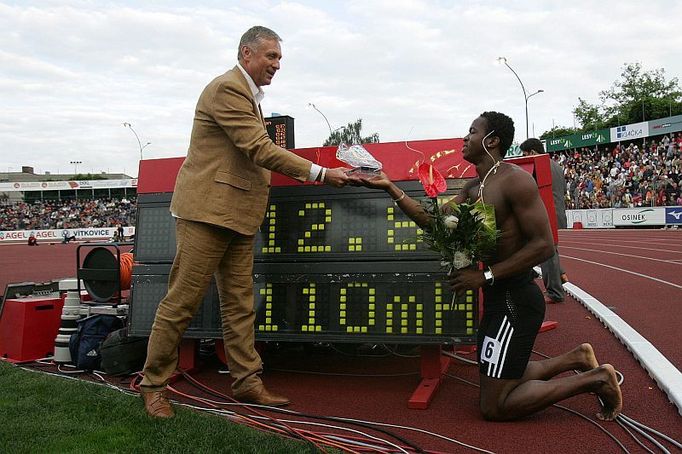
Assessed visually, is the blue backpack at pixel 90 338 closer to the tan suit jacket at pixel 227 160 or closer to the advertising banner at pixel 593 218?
the tan suit jacket at pixel 227 160

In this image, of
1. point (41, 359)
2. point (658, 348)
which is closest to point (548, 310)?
point (658, 348)

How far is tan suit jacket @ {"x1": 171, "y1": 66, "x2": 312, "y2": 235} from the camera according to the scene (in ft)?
12.5

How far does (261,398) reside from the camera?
4105 mm

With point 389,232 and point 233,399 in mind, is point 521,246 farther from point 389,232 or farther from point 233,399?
point 233,399

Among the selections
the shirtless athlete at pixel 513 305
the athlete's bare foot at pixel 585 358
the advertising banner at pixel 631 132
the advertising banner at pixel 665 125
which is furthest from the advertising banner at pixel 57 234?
the athlete's bare foot at pixel 585 358

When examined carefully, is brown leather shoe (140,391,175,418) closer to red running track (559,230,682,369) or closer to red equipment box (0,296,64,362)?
red equipment box (0,296,64,362)

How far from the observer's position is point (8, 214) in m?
64.2

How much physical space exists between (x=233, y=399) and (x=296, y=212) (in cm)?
151

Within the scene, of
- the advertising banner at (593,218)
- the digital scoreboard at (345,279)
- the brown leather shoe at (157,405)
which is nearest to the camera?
the brown leather shoe at (157,405)

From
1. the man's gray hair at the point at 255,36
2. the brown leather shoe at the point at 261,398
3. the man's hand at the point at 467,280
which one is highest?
the man's gray hair at the point at 255,36

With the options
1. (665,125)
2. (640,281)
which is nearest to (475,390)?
(640,281)

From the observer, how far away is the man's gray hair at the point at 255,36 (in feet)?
13.0

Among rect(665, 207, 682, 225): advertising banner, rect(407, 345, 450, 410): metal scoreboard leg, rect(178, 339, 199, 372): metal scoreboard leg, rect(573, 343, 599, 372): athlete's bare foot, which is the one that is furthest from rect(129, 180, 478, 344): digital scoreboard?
rect(665, 207, 682, 225): advertising banner

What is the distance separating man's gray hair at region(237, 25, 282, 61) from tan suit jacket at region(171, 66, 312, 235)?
0.19 meters
